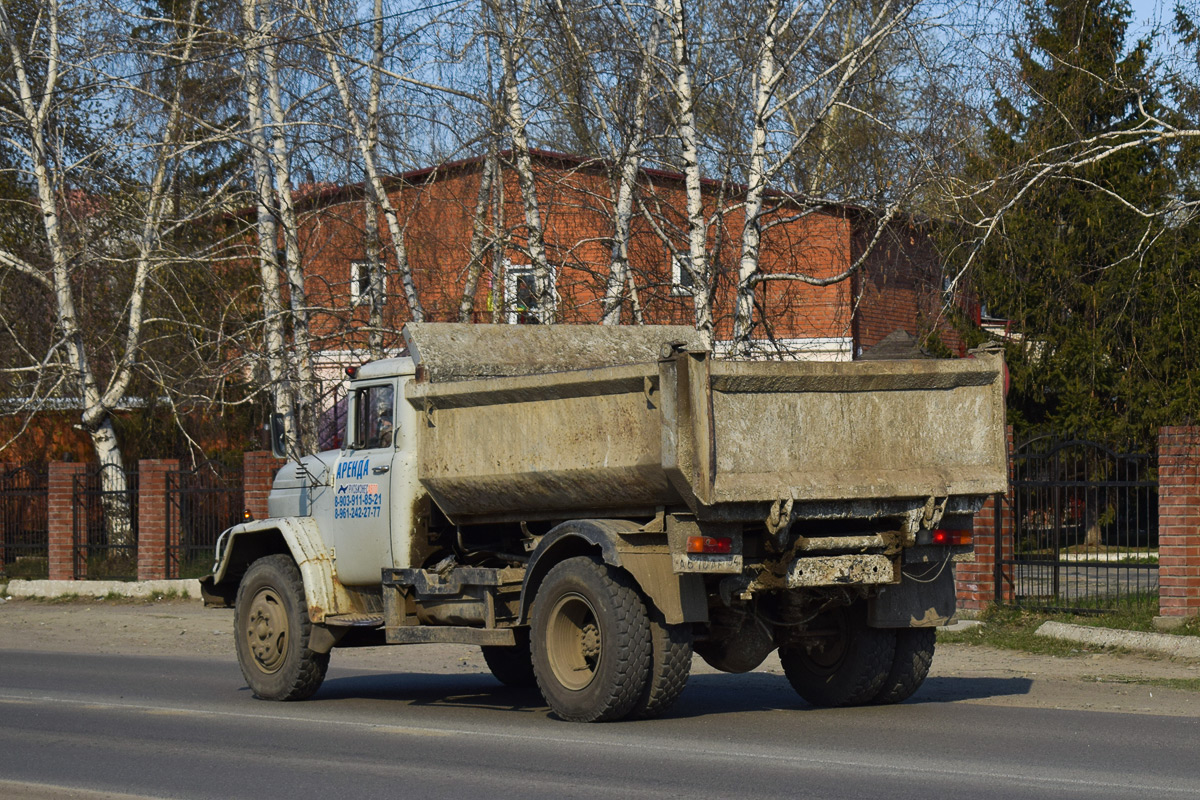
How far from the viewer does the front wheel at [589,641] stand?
30.4 ft

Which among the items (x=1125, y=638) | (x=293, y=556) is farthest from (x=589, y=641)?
(x=1125, y=638)

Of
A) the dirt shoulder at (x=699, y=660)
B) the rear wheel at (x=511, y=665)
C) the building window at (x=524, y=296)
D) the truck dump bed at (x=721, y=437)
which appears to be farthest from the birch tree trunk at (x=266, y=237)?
the truck dump bed at (x=721, y=437)

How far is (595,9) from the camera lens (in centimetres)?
1689

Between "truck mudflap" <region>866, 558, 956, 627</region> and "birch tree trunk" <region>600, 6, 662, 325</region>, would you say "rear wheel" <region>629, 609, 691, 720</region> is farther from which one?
"birch tree trunk" <region>600, 6, 662, 325</region>

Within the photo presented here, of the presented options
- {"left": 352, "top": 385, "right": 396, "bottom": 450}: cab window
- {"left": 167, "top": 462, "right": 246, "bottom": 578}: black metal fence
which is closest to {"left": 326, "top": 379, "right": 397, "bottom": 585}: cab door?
{"left": 352, "top": 385, "right": 396, "bottom": 450}: cab window

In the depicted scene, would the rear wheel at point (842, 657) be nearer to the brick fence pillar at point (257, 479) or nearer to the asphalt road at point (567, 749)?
the asphalt road at point (567, 749)

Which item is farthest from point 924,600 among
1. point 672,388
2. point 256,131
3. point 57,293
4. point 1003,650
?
point 57,293

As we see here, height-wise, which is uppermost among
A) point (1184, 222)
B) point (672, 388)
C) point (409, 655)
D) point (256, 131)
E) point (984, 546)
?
point (256, 131)

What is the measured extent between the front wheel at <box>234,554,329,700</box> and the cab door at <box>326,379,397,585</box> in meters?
0.42

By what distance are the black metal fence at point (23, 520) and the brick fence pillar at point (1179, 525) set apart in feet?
61.1

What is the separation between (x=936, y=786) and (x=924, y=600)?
9.24 feet

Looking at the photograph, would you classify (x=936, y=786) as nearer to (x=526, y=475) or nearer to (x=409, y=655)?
(x=526, y=475)

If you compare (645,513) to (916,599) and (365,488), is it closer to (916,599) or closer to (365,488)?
(916,599)

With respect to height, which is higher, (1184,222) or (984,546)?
(1184,222)
